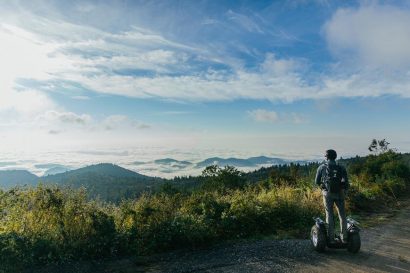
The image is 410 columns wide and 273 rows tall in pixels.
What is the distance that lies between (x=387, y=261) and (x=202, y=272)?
4834 millimetres

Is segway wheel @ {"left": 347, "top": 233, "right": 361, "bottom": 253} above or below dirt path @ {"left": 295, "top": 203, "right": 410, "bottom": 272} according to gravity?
above

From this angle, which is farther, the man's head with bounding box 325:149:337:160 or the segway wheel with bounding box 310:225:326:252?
the man's head with bounding box 325:149:337:160

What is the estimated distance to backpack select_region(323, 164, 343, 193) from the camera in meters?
10.4

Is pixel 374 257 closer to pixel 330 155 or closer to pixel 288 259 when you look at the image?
pixel 288 259

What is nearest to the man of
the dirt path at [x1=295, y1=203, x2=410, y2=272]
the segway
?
the segway

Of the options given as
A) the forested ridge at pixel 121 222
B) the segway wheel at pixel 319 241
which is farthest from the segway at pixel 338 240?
the forested ridge at pixel 121 222

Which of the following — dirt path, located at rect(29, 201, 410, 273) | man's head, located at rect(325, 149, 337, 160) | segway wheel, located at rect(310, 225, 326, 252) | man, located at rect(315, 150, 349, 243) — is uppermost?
man's head, located at rect(325, 149, 337, 160)

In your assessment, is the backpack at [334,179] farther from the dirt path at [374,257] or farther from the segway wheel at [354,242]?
the dirt path at [374,257]

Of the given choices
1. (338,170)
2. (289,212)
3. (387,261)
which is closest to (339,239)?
(387,261)

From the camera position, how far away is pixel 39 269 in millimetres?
8812

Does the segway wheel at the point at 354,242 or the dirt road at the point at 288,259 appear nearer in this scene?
the dirt road at the point at 288,259

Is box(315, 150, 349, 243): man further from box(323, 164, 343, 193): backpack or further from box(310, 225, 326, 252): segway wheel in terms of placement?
box(310, 225, 326, 252): segway wheel

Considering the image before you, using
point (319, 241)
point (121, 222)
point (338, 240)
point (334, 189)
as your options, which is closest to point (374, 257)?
point (338, 240)

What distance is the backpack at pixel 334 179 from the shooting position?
410 inches
